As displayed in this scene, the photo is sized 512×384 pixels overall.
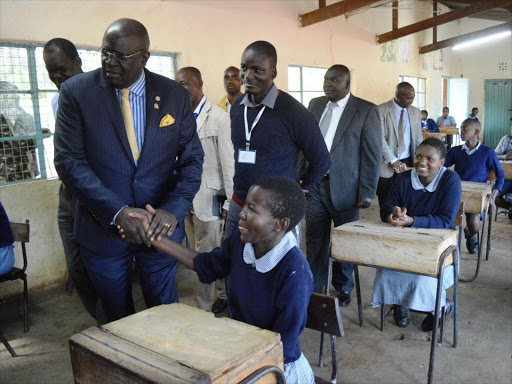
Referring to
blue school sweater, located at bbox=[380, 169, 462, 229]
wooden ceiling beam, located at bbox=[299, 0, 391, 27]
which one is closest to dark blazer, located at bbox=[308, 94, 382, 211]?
blue school sweater, located at bbox=[380, 169, 462, 229]

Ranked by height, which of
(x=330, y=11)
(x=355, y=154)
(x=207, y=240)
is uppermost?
(x=330, y=11)

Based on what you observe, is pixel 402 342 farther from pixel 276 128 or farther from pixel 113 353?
pixel 113 353

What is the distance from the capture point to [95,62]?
4656 mm

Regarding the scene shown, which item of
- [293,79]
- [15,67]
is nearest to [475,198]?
[15,67]

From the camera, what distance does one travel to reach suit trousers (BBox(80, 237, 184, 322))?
1.99 m

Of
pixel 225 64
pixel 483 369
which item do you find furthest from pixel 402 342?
→ pixel 225 64

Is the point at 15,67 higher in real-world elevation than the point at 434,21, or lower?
lower

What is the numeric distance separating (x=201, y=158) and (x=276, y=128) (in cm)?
62

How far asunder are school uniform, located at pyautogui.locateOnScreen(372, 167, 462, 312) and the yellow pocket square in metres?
1.68

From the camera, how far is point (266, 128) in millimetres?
2633

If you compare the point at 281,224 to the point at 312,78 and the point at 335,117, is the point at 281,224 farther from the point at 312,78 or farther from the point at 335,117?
the point at 312,78

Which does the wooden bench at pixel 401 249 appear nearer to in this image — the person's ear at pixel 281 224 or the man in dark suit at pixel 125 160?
the person's ear at pixel 281 224

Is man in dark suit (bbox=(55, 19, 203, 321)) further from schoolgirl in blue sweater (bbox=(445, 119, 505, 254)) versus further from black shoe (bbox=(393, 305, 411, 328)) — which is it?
schoolgirl in blue sweater (bbox=(445, 119, 505, 254))

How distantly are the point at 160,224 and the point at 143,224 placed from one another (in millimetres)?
65
